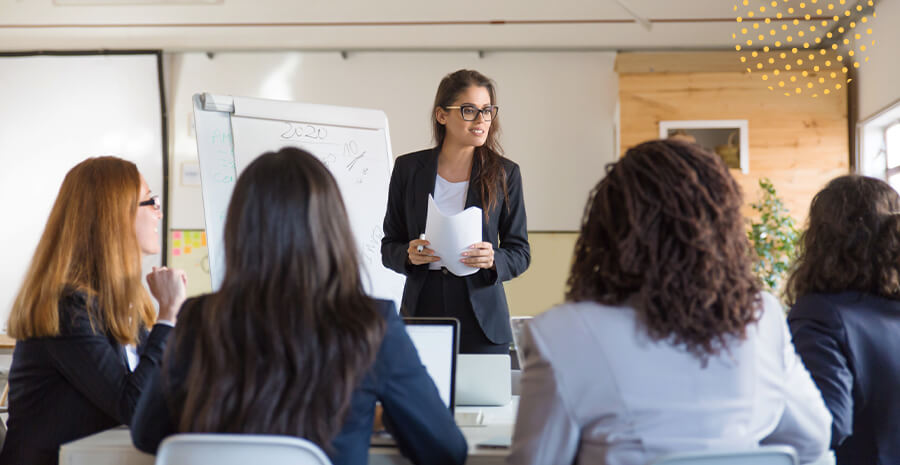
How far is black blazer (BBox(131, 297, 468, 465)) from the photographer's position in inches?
46.8

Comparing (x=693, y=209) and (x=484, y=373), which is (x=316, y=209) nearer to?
(x=693, y=209)

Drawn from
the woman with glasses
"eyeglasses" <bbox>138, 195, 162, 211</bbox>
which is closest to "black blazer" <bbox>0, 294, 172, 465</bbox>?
the woman with glasses

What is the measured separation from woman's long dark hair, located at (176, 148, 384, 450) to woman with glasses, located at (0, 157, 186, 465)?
53 cm

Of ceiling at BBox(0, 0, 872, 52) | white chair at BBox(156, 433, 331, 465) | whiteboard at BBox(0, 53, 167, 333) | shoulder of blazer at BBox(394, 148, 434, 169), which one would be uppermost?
A: ceiling at BBox(0, 0, 872, 52)

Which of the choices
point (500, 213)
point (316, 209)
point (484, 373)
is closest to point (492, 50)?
point (500, 213)

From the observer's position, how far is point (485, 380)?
181 cm

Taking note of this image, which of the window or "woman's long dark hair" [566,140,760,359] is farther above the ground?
the window

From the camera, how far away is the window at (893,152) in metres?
4.57

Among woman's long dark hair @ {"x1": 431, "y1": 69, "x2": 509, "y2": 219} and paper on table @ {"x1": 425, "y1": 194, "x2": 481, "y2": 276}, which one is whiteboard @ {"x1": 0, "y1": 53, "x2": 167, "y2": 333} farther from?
paper on table @ {"x1": 425, "y1": 194, "x2": 481, "y2": 276}

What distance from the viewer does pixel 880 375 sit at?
1.58m

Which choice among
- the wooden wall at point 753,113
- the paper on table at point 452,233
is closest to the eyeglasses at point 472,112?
the paper on table at point 452,233

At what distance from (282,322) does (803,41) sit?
197 inches

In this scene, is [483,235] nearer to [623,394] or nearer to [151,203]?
[151,203]

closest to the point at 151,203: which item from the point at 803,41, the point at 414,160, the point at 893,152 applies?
the point at 414,160
